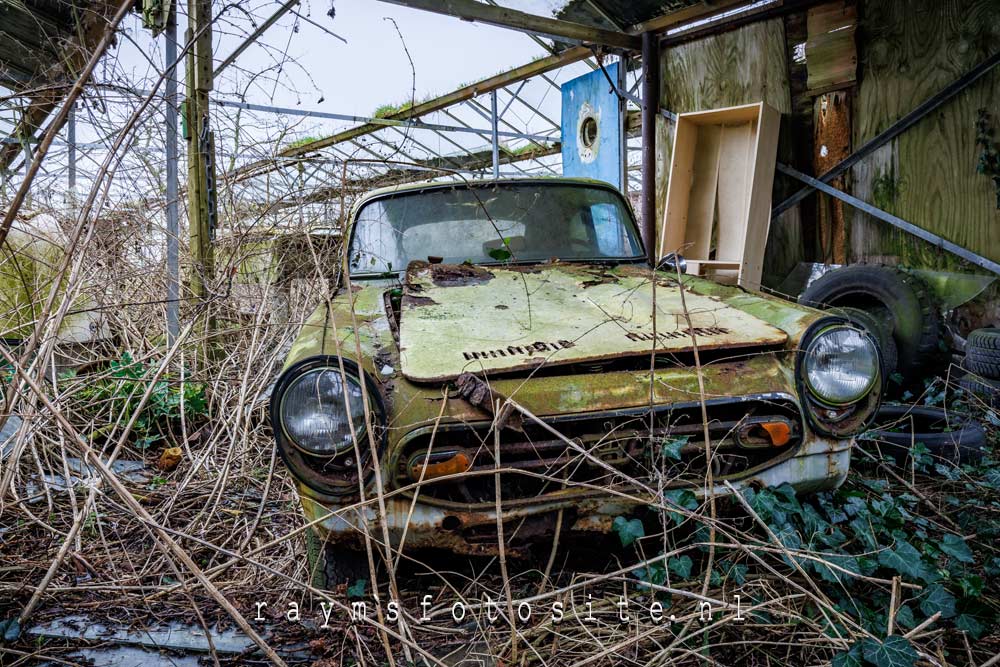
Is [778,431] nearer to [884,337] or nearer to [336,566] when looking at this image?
[336,566]

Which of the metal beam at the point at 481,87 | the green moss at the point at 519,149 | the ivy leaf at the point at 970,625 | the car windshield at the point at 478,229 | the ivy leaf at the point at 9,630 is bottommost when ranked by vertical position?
the ivy leaf at the point at 9,630

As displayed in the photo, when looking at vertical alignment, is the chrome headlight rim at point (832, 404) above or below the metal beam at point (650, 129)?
below

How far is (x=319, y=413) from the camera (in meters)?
2.04

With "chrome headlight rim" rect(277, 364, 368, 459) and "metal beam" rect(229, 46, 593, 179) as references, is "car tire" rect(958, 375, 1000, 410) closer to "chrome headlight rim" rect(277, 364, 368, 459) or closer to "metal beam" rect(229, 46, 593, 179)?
"chrome headlight rim" rect(277, 364, 368, 459)

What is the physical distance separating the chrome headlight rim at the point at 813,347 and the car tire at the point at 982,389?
5.79ft

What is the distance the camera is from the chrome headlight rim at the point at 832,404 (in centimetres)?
232

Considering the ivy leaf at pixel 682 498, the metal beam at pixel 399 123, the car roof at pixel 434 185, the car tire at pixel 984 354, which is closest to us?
the ivy leaf at pixel 682 498

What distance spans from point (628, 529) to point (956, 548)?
98 centimetres

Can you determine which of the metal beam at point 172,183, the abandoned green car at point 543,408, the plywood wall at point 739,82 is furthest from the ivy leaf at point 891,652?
the plywood wall at point 739,82

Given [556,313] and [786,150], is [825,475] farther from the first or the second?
[786,150]

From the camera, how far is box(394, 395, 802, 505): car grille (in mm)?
2033

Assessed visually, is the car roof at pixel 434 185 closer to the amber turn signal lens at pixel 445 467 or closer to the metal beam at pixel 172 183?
the metal beam at pixel 172 183

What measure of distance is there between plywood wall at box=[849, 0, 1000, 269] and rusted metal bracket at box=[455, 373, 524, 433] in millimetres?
4315

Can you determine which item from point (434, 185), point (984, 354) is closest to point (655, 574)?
point (434, 185)
